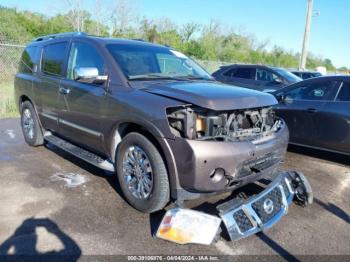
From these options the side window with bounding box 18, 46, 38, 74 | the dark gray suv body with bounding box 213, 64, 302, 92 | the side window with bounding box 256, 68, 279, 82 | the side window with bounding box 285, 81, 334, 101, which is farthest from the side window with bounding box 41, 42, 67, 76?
the side window with bounding box 256, 68, 279, 82

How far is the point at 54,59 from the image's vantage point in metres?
5.15

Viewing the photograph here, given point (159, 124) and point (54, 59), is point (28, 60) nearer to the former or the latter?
point (54, 59)

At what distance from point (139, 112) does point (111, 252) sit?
1377mm

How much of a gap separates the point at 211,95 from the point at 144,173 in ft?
3.58

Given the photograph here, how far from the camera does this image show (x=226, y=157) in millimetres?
3105

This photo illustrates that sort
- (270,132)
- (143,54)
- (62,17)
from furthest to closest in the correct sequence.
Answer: (62,17) < (143,54) < (270,132)

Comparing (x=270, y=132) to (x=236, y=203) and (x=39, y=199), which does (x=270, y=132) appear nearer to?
(x=236, y=203)

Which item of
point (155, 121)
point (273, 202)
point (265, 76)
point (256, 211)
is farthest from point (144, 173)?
point (265, 76)

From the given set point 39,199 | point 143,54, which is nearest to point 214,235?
point 39,199

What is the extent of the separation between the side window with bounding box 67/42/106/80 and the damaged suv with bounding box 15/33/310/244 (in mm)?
14

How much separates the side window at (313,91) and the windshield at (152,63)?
2244 mm

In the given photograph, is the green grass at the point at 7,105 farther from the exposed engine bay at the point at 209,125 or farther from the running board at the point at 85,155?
the exposed engine bay at the point at 209,125

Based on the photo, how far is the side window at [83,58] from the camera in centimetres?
415

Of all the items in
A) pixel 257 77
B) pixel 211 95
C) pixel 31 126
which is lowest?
pixel 31 126
